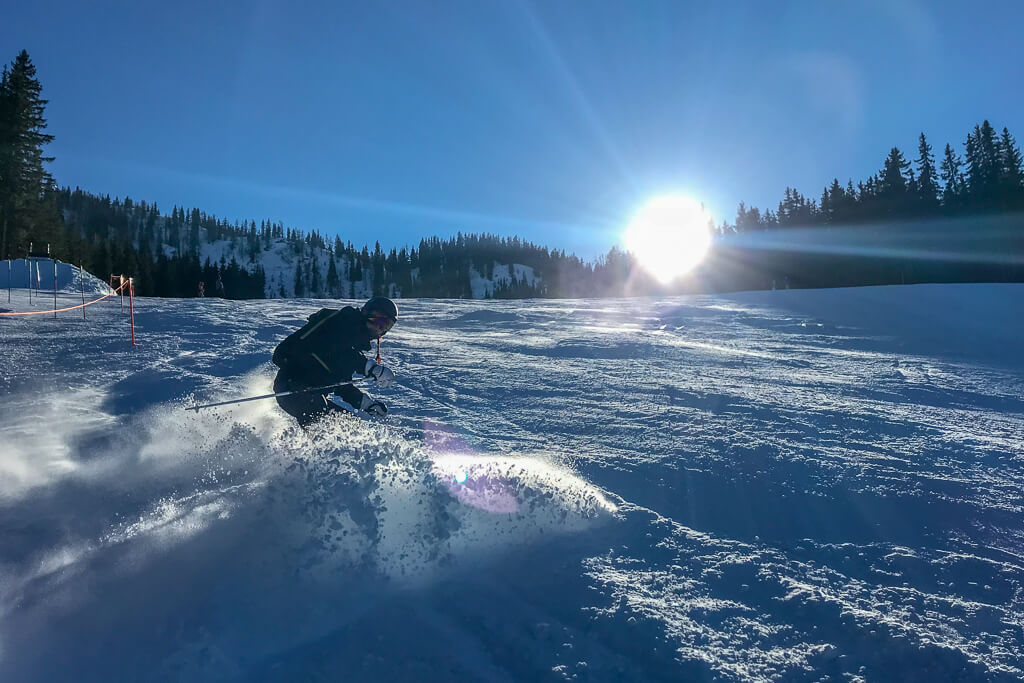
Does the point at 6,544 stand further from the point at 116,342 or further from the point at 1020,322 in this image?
the point at 1020,322

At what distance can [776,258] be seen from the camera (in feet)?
160

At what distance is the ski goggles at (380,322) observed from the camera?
4871 mm

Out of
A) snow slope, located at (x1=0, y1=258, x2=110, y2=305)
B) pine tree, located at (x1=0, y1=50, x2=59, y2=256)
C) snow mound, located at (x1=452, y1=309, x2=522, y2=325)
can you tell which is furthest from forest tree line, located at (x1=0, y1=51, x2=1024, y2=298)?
snow mound, located at (x1=452, y1=309, x2=522, y2=325)

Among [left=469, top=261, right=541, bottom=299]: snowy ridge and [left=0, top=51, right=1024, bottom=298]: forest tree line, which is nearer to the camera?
[left=0, top=51, right=1024, bottom=298]: forest tree line

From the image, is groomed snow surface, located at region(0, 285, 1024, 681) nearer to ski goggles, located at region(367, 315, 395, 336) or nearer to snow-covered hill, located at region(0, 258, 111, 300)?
ski goggles, located at region(367, 315, 395, 336)

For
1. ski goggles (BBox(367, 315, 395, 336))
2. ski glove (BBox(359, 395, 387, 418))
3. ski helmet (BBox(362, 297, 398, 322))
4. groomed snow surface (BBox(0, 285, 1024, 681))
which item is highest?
ski helmet (BBox(362, 297, 398, 322))

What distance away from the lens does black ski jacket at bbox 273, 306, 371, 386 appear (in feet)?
15.9

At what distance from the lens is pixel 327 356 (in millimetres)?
4887

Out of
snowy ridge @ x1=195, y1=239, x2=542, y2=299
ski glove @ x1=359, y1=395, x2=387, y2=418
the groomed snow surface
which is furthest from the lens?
snowy ridge @ x1=195, y1=239, x2=542, y2=299

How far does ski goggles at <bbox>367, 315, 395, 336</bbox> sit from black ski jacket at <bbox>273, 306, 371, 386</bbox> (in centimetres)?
9

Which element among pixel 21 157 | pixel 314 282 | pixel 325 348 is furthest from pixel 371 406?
pixel 314 282

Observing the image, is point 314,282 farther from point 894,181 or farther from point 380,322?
point 380,322

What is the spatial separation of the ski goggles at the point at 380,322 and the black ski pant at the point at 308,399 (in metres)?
0.62

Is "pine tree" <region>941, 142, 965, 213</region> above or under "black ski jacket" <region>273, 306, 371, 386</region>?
above
